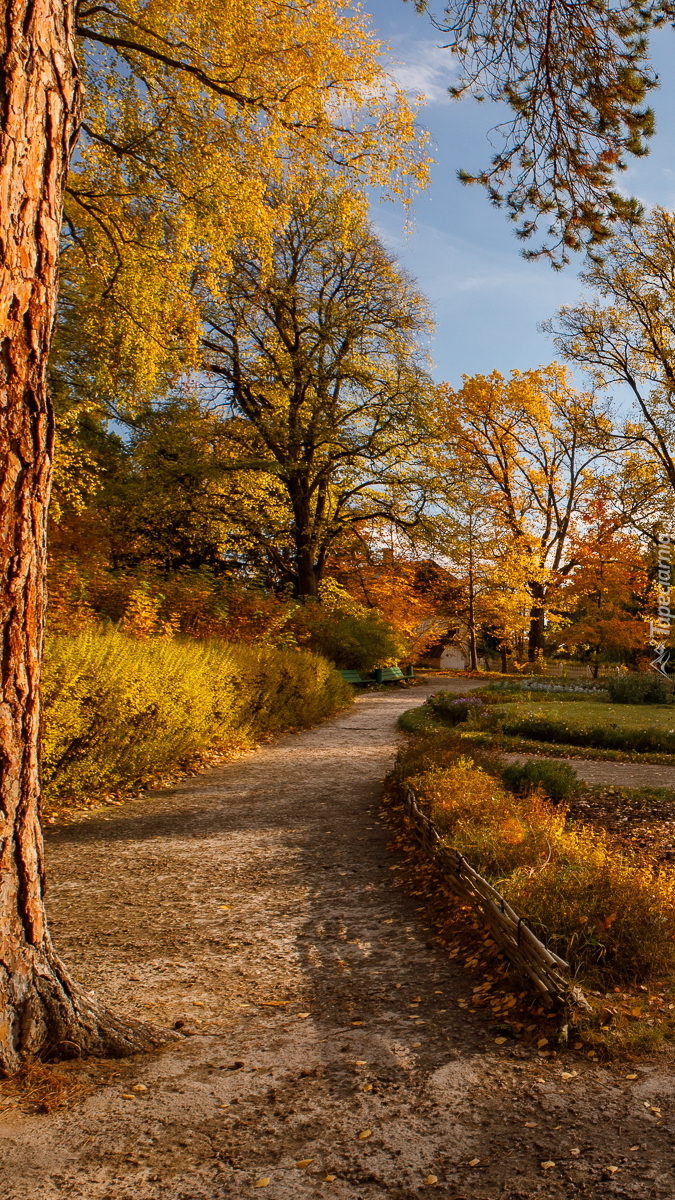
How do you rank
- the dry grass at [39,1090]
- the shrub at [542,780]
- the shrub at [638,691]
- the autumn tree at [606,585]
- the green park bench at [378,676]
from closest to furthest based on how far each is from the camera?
the dry grass at [39,1090] → the shrub at [542,780] → the shrub at [638,691] → the green park bench at [378,676] → the autumn tree at [606,585]

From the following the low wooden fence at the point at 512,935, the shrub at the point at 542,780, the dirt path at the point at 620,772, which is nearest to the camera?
the low wooden fence at the point at 512,935

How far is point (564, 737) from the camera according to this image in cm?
1016

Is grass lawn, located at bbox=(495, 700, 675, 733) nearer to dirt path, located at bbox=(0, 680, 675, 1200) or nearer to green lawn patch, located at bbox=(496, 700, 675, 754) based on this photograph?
green lawn patch, located at bbox=(496, 700, 675, 754)

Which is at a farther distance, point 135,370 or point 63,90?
point 135,370

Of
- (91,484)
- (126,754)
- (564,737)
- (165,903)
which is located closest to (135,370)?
(91,484)

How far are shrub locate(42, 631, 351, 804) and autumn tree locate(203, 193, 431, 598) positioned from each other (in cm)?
989

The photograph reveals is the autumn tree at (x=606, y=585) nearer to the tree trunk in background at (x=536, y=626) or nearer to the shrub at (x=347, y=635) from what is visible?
the tree trunk in background at (x=536, y=626)

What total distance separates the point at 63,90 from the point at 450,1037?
3.64 m

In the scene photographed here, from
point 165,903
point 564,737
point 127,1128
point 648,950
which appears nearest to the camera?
point 127,1128

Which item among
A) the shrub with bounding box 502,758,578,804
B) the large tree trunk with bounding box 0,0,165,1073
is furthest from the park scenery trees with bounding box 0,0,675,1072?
the shrub with bounding box 502,758,578,804

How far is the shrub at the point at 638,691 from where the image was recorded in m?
15.5

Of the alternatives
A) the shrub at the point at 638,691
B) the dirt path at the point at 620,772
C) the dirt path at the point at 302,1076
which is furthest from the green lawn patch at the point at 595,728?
the dirt path at the point at 302,1076

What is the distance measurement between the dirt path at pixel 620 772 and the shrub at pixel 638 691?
23.4ft

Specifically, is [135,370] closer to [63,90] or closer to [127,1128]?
[63,90]
